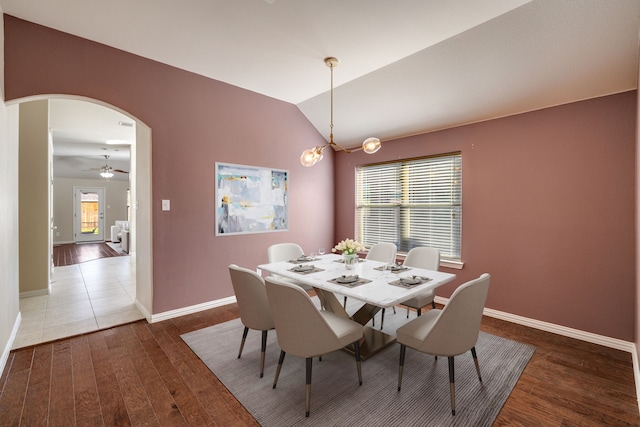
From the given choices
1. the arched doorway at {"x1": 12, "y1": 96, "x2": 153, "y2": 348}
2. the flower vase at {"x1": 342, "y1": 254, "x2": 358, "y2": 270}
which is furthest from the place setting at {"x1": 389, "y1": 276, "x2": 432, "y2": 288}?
the arched doorway at {"x1": 12, "y1": 96, "x2": 153, "y2": 348}

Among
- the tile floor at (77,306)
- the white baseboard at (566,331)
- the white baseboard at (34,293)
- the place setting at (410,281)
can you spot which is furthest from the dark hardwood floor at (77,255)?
the white baseboard at (566,331)

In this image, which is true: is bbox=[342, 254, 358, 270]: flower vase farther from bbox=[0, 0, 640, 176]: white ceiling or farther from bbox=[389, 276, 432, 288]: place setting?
bbox=[0, 0, 640, 176]: white ceiling

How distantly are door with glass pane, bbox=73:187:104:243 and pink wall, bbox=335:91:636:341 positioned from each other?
12422 millimetres

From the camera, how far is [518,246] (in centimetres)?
329

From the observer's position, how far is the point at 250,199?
4121 millimetres

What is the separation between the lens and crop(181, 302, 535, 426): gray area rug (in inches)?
72.0

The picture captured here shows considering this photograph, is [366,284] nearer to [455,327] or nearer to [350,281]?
[350,281]

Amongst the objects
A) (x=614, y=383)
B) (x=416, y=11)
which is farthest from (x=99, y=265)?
(x=614, y=383)

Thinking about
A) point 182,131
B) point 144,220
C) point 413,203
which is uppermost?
point 182,131

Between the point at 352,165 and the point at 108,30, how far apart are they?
140 inches

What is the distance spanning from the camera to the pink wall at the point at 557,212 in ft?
8.86

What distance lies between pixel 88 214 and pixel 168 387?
38.2 ft

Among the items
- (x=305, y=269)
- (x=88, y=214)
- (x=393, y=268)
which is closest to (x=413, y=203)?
(x=393, y=268)

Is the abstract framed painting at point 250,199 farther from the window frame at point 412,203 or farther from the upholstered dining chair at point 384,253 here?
the upholstered dining chair at point 384,253
